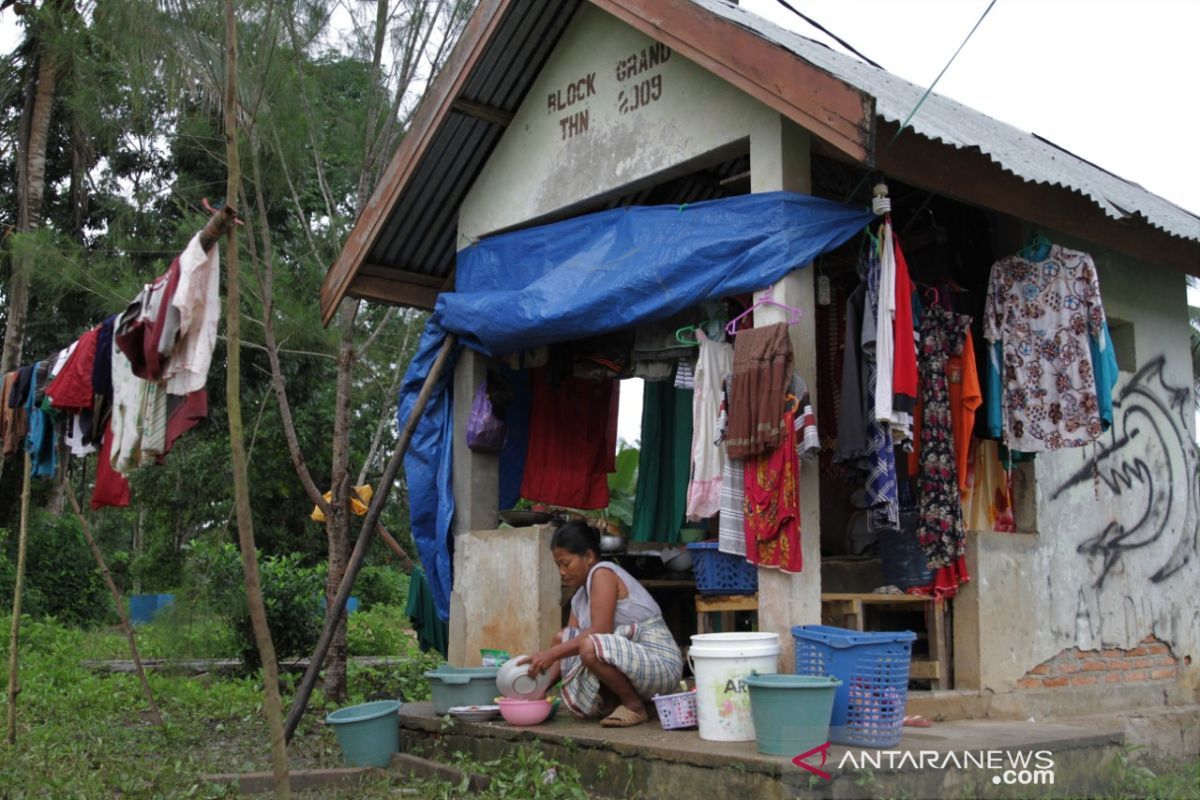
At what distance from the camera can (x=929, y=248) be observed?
7.92 m

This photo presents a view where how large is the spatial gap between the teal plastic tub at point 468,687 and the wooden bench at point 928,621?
204 centimetres

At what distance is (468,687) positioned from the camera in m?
7.00

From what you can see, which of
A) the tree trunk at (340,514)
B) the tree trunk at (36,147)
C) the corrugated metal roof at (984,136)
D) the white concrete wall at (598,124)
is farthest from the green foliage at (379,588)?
the corrugated metal roof at (984,136)

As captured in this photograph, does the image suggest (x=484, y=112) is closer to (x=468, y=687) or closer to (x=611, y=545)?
(x=611, y=545)

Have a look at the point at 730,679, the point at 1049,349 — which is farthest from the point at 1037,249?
the point at 730,679

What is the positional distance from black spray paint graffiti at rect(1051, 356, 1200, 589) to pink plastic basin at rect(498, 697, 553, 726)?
345 centimetres

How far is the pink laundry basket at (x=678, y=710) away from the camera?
5805 mm

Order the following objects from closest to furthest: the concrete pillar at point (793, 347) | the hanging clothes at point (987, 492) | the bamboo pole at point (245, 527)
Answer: the bamboo pole at point (245, 527)
the concrete pillar at point (793, 347)
the hanging clothes at point (987, 492)

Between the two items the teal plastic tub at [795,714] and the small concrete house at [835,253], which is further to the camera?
the small concrete house at [835,253]

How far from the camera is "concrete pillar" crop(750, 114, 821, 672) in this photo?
19.0 feet

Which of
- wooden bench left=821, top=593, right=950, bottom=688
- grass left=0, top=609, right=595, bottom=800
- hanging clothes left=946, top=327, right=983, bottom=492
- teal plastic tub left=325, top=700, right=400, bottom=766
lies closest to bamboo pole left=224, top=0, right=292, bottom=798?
grass left=0, top=609, right=595, bottom=800

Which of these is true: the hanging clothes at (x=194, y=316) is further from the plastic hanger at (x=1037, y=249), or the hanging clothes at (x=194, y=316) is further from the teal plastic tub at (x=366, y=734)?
the plastic hanger at (x=1037, y=249)

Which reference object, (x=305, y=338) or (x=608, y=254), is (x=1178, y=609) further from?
(x=305, y=338)

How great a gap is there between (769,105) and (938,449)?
218 centimetres
